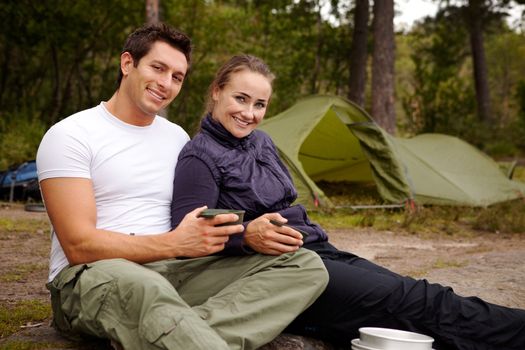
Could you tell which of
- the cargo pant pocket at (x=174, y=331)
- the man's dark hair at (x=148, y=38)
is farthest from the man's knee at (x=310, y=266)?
the man's dark hair at (x=148, y=38)

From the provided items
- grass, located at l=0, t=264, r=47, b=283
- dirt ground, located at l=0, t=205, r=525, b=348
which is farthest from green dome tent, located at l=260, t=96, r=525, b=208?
grass, located at l=0, t=264, r=47, b=283

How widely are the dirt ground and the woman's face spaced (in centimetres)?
111

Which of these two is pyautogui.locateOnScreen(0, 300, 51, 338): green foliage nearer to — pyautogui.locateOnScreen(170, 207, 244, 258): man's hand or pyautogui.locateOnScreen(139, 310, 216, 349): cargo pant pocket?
pyautogui.locateOnScreen(170, 207, 244, 258): man's hand

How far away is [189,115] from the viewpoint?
16.3m

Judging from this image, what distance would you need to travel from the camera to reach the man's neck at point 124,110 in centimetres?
264

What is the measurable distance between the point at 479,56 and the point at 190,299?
1857cm

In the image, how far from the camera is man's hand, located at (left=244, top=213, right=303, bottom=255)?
2.39 metres

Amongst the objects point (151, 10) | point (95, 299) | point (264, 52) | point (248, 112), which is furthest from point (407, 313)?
point (264, 52)

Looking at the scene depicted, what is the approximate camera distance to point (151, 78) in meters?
2.64

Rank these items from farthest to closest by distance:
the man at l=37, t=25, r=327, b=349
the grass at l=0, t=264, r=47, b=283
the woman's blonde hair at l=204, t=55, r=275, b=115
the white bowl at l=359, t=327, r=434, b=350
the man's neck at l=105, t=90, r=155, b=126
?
the grass at l=0, t=264, r=47, b=283 < the woman's blonde hair at l=204, t=55, r=275, b=115 < the man's neck at l=105, t=90, r=155, b=126 < the white bowl at l=359, t=327, r=434, b=350 < the man at l=37, t=25, r=327, b=349

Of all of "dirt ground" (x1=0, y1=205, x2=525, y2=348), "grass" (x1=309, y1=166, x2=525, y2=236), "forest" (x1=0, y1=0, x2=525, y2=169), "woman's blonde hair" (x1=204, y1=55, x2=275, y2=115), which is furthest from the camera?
"forest" (x1=0, y1=0, x2=525, y2=169)

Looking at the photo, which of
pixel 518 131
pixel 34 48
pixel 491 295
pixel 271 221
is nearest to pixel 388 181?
pixel 491 295

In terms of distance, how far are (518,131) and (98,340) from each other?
18.5 metres

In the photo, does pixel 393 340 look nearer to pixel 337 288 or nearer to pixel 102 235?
pixel 337 288
